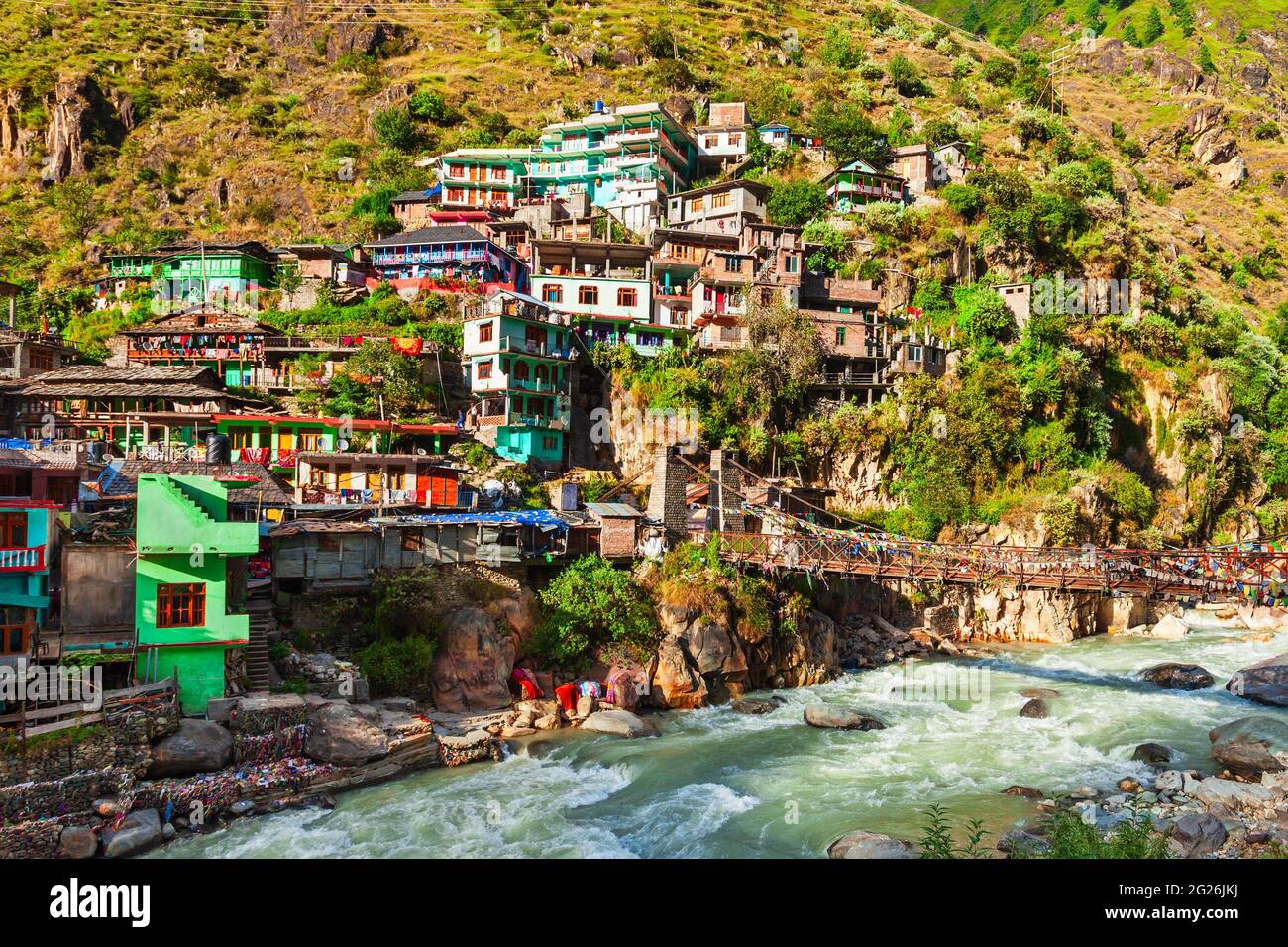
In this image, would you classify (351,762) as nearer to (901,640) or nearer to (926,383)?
(901,640)

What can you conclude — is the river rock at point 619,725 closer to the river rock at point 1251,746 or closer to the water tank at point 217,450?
the river rock at point 1251,746

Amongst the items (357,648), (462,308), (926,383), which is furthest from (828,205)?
(357,648)

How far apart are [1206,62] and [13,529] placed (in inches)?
5743

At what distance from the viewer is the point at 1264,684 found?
26.2 meters

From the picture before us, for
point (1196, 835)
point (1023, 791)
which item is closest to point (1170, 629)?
point (1023, 791)

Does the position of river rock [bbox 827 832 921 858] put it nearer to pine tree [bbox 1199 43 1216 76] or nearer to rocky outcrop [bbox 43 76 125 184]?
rocky outcrop [bbox 43 76 125 184]

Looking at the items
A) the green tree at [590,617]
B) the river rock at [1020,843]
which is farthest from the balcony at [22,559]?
the river rock at [1020,843]

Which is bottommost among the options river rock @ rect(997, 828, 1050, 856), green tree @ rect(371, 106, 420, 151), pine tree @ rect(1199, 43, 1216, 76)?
river rock @ rect(997, 828, 1050, 856)

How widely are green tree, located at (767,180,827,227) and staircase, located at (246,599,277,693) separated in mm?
41686

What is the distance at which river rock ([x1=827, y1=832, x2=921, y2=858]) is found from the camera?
1509cm

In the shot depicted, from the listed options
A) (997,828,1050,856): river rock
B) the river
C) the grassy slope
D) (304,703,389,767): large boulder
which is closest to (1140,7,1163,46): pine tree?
the grassy slope

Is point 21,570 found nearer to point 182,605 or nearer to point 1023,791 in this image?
point 182,605

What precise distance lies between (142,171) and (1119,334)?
80254 millimetres

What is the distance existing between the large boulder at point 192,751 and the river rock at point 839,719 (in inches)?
627
